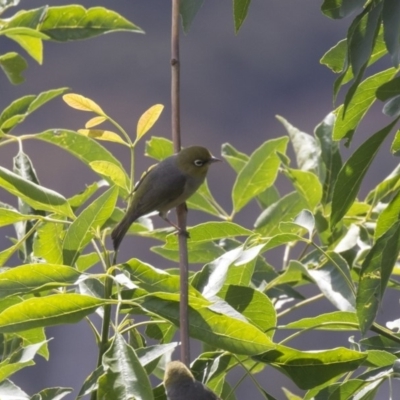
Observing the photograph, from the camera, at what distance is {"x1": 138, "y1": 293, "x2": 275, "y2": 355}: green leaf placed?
147cm

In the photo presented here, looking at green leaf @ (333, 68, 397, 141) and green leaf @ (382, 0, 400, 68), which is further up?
green leaf @ (382, 0, 400, 68)

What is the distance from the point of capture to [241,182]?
7.63ft

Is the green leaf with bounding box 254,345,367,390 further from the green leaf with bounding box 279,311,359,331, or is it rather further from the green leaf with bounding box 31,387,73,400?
the green leaf with bounding box 31,387,73,400

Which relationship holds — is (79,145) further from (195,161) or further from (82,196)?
(195,161)

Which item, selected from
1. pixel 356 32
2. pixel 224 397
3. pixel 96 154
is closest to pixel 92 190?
pixel 96 154

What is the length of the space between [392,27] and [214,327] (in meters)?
0.62

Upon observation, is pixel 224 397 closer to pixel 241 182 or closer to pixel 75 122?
pixel 241 182

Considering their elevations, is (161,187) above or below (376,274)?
below

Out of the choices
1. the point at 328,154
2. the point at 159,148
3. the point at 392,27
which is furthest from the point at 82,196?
the point at 392,27

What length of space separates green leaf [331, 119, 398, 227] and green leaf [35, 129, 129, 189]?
0.71 metres

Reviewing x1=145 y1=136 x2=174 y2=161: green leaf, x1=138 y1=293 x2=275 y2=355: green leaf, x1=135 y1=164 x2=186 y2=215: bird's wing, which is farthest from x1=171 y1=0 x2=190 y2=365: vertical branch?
x1=135 y1=164 x2=186 y2=215: bird's wing

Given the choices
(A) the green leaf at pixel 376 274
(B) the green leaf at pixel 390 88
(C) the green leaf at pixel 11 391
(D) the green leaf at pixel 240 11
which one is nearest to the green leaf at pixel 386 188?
(A) the green leaf at pixel 376 274

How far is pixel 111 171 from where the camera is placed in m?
1.90

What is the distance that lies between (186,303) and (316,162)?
101cm
